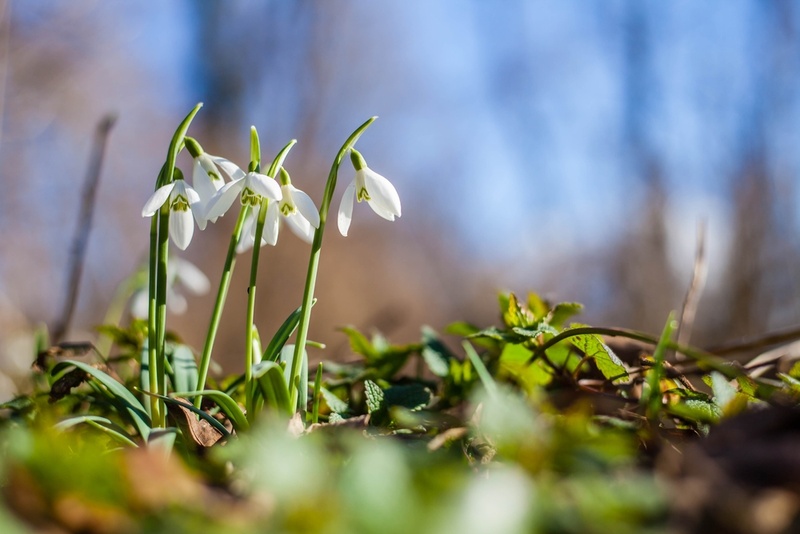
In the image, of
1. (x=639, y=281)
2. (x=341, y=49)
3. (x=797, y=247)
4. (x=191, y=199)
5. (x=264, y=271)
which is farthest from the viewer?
(x=341, y=49)

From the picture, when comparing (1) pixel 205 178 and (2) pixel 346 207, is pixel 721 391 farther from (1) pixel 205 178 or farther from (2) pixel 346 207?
(1) pixel 205 178

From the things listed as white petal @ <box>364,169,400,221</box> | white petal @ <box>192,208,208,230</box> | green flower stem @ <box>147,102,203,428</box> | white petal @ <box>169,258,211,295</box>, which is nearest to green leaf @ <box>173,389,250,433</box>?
green flower stem @ <box>147,102,203,428</box>

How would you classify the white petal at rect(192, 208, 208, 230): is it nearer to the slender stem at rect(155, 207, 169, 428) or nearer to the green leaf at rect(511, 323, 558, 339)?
the slender stem at rect(155, 207, 169, 428)

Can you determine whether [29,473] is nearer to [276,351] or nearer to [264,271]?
[276,351]

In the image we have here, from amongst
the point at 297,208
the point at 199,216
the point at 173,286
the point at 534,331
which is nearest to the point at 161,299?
the point at 199,216

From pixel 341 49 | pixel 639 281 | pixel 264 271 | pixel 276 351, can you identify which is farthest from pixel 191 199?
pixel 341 49
